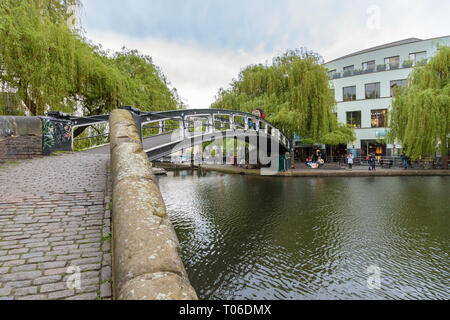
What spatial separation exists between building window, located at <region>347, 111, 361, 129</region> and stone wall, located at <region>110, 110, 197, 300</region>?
3224 cm

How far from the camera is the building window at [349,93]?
103 ft

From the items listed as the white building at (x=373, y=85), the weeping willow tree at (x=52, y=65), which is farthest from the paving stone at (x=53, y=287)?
the white building at (x=373, y=85)

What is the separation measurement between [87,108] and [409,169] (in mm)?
22924

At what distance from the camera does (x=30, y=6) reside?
9.36 meters

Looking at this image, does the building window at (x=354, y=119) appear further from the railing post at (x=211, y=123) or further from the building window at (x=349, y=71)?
the railing post at (x=211, y=123)

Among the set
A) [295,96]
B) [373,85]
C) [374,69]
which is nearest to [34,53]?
[295,96]

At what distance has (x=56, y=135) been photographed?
827cm

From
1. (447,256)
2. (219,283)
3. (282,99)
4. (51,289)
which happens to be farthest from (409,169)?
(51,289)

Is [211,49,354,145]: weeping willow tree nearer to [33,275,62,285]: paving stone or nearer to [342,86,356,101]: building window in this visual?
[342,86,356,101]: building window

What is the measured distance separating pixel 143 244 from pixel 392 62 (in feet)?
117

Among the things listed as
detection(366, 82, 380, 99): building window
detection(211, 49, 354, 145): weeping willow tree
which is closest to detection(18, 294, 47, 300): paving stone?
detection(211, 49, 354, 145): weeping willow tree

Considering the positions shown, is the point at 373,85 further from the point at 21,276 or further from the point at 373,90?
the point at 21,276

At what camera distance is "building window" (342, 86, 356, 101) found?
31.3 meters

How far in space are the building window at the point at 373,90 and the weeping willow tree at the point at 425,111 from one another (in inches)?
394
